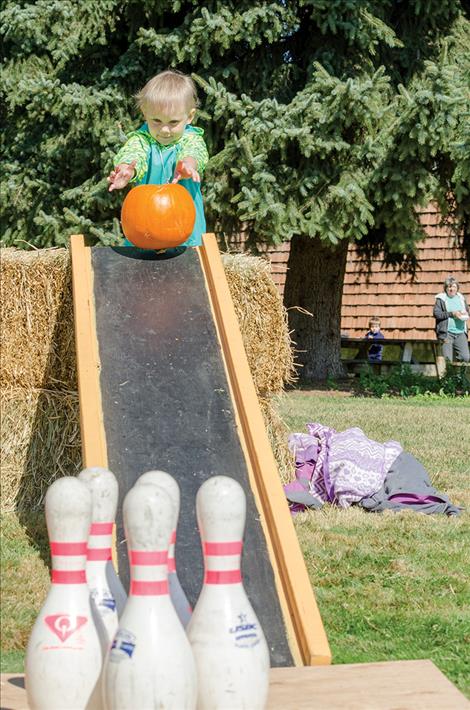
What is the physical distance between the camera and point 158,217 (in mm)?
5355

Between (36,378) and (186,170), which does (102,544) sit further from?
(186,170)

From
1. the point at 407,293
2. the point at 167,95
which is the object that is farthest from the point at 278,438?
the point at 407,293

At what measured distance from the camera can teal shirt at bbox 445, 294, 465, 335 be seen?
15227mm

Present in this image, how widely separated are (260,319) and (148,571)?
4.10m

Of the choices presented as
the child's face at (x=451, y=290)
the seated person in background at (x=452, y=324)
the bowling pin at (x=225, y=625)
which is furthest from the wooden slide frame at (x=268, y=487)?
the child's face at (x=451, y=290)

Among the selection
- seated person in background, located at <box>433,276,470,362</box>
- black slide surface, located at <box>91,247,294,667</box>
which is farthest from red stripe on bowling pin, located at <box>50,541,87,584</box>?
seated person in background, located at <box>433,276,470,362</box>

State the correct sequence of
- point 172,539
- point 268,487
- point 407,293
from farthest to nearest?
point 407,293
point 268,487
point 172,539

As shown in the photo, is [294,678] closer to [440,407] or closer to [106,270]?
[106,270]

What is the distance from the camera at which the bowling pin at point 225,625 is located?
6.54ft

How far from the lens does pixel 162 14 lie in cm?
1173

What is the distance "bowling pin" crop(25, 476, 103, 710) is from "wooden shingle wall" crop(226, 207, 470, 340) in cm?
1835

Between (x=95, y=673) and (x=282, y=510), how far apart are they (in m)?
1.80

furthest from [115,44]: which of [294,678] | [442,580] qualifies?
[294,678]

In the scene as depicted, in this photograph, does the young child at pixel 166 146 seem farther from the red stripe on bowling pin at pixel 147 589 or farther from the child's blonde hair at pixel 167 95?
the red stripe on bowling pin at pixel 147 589
